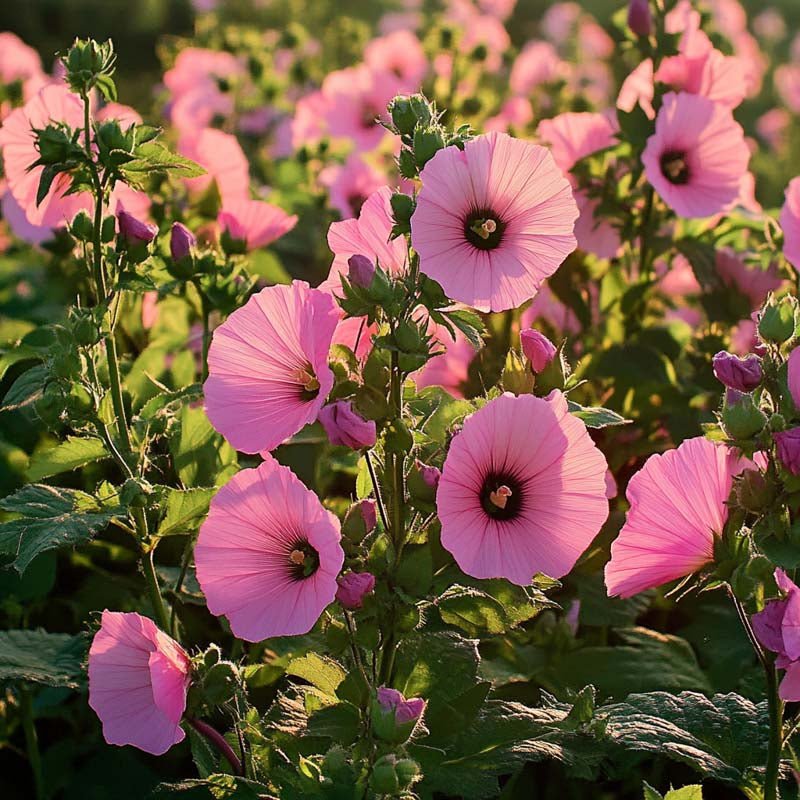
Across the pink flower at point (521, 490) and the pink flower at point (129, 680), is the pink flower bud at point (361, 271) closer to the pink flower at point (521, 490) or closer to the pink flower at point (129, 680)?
the pink flower at point (521, 490)

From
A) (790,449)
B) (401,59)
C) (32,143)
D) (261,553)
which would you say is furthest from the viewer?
(401,59)

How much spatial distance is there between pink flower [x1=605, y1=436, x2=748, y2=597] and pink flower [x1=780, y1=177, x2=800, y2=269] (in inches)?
15.4

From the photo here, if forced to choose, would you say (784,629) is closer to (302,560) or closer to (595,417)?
(595,417)

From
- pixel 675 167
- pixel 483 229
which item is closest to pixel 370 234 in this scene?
pixel 483 229

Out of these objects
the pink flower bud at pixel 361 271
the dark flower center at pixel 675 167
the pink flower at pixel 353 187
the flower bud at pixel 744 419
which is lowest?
the flower bud at pixel 744 419

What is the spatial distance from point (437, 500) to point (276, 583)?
16 centimetres

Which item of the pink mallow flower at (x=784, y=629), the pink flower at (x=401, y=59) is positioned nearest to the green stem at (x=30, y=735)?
the pink mallow flower at (x=784, y=629)

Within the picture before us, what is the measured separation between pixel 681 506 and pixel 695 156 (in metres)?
0.77

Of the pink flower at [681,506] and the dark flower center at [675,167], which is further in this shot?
the dark flower center at [675,167]

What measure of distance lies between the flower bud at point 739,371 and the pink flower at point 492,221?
0.47 ft

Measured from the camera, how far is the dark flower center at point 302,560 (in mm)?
921

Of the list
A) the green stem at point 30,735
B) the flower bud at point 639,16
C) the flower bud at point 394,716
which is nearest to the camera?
the flower bud at point 394,716

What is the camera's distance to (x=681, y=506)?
92cm

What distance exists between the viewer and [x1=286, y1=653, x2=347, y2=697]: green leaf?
1.00 m
